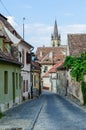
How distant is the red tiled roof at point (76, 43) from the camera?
5212 cm

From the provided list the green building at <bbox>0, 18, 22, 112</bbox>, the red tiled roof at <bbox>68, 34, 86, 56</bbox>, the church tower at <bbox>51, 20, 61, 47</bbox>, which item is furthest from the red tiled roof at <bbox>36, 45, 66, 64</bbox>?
the green building at <bbox>0, 18, 22, 112</bbox>

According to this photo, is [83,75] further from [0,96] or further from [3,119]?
[3,119]

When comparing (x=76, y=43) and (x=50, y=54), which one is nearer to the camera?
(x=76, y=43)

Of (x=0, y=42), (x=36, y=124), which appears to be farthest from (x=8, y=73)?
(x=36, y=124)

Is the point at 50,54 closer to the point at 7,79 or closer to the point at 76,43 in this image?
the point at 76,43

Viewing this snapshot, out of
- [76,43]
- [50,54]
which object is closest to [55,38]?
[50,54]

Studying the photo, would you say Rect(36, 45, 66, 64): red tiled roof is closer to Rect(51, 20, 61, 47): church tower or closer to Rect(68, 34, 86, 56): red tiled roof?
Rect(51, 20, 61, 47): church tower

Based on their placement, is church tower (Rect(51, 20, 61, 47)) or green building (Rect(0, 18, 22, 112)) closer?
green building (Rect(0, 18, 22, 112))

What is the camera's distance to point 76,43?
177 ft

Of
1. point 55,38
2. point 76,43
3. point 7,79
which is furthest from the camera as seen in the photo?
point 55,38

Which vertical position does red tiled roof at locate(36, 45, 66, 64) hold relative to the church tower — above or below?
below

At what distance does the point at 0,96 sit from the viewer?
22.8 metres

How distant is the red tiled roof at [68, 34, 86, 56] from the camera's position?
2052 inches

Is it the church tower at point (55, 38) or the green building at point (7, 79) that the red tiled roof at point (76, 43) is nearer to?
the green building at point (7, 79)
